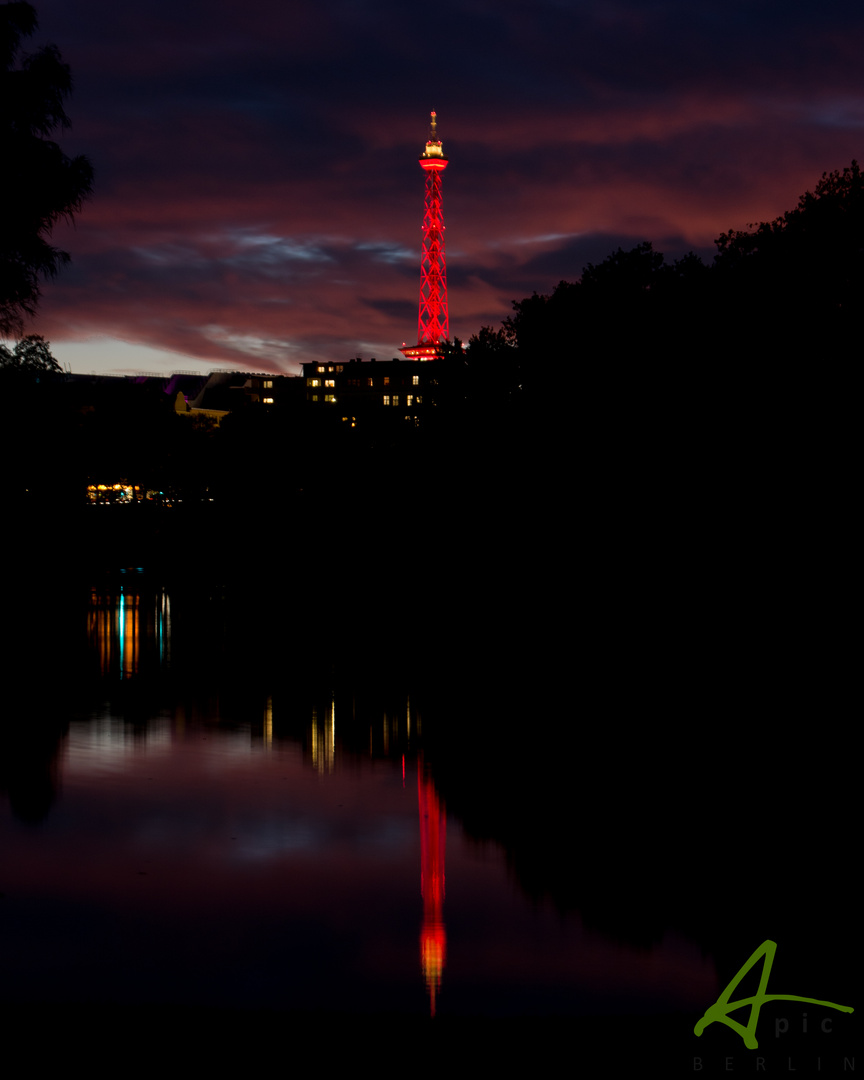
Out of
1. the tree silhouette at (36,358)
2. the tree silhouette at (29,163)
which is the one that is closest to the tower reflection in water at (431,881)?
the tree silhouette at (29,163)

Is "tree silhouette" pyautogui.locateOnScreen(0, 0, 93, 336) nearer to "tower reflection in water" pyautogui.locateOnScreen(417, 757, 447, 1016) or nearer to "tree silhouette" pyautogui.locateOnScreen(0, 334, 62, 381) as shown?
"tower reflection in water" pyautogui.locateOnScreen(417, 757, 447, 1016)

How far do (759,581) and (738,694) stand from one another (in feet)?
38.8

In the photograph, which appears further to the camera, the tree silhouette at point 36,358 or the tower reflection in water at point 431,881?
the tree silhouette at point 36,358

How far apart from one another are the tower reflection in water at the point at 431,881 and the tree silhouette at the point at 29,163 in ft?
30.6

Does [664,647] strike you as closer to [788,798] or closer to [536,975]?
[788,798]

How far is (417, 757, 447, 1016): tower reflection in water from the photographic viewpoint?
25.0 feet

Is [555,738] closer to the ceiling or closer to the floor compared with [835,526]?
closer to the floor

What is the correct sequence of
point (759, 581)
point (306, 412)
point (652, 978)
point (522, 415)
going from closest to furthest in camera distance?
1. point (652, 978)
2. point (759, 581)
3. point (522, 415)
4. point (306, 412)

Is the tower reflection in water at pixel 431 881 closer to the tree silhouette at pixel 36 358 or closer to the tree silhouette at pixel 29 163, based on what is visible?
the tree silhouette at pixel 29 163

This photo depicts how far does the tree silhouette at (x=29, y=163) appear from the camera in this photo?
16.0 metres

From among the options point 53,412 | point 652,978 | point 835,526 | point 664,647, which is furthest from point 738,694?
point 53,412

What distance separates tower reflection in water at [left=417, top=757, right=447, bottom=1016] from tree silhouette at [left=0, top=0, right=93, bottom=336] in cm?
933

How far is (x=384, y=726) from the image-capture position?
54.9 ft

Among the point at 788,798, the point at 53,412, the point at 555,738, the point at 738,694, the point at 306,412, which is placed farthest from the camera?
the point at 306,412
